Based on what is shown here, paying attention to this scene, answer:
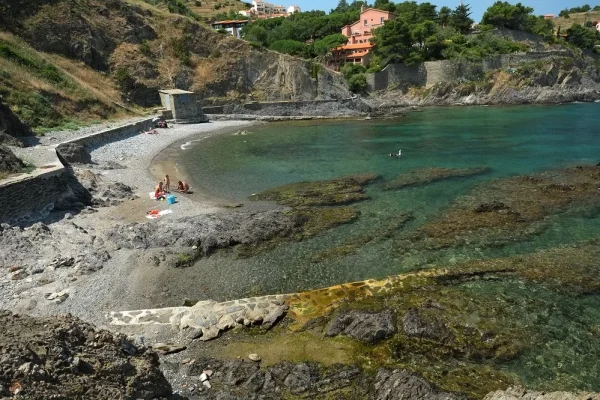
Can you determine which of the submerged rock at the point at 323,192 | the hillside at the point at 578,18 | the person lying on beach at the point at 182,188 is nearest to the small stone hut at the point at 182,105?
the person lying on beach at the point at 182,188

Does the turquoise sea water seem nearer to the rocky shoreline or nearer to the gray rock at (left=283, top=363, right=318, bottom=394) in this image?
the rocky shoreline

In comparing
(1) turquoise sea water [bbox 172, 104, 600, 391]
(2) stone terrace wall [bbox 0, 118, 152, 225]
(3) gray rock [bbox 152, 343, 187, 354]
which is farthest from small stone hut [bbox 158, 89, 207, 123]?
(3) gray rock [bbox 152, 343, 187, 354]

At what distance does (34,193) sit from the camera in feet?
61.7

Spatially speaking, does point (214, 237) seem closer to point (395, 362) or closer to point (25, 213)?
point (25, 213)

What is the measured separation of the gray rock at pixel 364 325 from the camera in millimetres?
10703

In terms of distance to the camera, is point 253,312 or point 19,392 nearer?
point 19,392

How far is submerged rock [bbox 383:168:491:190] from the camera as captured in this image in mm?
25839

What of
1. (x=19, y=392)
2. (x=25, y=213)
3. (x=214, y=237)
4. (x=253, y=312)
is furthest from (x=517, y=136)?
(x=19, y=392)

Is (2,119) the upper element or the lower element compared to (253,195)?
upper

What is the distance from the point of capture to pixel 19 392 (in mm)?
5359

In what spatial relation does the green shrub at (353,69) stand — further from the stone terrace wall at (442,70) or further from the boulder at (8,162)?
the boulder at (8,162)

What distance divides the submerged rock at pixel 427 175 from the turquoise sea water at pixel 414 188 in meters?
0.93

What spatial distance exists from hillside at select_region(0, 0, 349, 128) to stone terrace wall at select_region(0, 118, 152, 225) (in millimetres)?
18464

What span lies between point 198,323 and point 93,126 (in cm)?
3699
